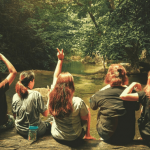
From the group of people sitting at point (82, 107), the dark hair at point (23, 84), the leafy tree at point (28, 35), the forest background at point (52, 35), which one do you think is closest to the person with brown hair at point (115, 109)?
the group of people sitting at point (82, 107)

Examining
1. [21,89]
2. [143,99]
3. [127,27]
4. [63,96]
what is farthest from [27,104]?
[127,27]

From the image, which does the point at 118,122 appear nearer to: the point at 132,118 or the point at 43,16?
the point at 132,118

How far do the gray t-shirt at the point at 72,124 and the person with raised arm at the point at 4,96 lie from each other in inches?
35.3

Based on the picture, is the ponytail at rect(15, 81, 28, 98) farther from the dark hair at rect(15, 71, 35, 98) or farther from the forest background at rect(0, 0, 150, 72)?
the forest background at rect(0, 0, 150, 72)

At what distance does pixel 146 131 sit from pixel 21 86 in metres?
1.92

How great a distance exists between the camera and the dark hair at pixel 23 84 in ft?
8.71

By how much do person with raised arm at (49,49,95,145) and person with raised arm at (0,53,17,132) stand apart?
0.73m

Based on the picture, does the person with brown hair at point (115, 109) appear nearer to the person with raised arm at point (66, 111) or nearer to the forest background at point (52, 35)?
the person with raised arm at point (66, 111)

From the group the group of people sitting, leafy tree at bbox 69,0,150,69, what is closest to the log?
the group of people sitting

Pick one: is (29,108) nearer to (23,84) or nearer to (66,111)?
(23,84)

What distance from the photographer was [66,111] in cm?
Result: 246

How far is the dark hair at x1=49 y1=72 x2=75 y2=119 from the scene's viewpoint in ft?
8.04

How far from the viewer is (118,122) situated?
262cm

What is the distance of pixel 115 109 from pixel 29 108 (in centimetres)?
125
